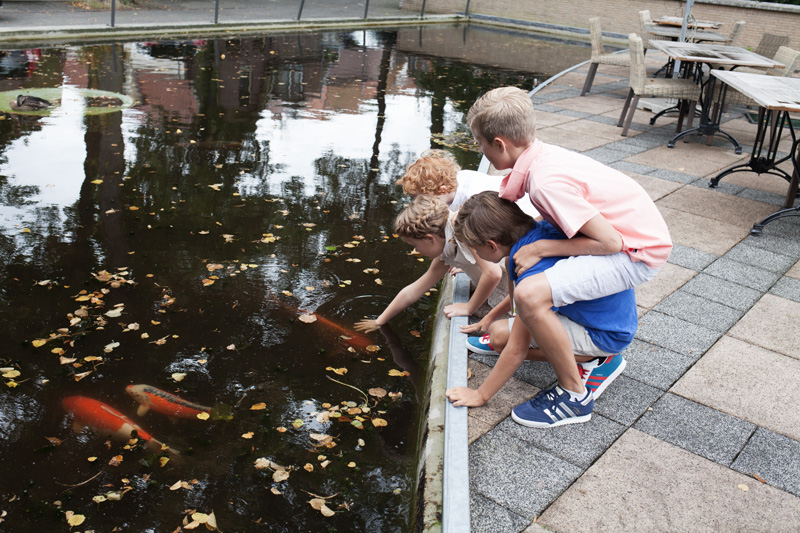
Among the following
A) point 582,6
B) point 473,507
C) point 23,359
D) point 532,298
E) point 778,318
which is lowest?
point 23,359

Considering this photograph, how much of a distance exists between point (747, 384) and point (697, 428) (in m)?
0.57

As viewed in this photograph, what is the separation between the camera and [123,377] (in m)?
3.66

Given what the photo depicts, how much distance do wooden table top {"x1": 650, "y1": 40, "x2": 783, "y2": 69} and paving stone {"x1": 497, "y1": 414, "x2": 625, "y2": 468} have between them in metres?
6.43

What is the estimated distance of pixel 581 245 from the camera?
2.78 m

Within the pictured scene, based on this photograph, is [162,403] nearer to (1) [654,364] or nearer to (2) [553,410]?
(2) [553,410]

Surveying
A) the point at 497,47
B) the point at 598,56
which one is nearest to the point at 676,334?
the point at 598,56

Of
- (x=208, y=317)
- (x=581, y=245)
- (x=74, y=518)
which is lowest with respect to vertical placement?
(x=74, y=518)

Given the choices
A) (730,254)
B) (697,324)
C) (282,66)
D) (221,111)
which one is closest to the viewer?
(697,324)

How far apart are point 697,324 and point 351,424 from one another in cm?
219

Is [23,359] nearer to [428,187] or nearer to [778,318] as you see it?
[428,187]

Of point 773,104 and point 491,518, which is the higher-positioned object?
point 773,104

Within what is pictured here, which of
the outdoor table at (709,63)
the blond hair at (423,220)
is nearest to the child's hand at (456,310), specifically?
the blond hair at (423,220)

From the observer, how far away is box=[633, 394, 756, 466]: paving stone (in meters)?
2.96

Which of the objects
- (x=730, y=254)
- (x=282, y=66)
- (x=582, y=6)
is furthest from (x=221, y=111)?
(x=582, y=6)
